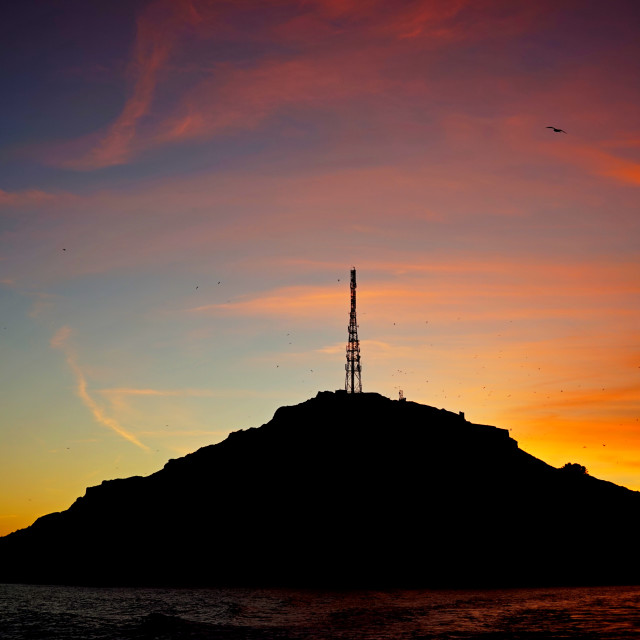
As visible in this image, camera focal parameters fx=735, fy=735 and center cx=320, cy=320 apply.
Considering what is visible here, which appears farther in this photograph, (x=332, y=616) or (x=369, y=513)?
(x=369, y=513)

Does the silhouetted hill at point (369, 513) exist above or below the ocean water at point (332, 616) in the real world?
above

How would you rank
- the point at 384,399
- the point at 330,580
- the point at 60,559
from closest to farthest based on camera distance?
the point at 330,580, the point at 384,399, the point at 60,559

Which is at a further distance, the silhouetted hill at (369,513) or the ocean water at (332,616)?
the silhouetted hill at (369,513)

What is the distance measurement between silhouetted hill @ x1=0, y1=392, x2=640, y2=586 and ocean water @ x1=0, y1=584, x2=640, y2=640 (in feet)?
136

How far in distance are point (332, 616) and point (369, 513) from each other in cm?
8441

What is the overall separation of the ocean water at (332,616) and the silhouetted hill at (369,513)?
1637 inches

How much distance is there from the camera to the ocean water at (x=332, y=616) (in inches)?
2387

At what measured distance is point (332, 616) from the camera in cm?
7562

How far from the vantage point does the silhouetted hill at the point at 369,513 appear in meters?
154

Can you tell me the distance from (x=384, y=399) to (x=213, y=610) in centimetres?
9438

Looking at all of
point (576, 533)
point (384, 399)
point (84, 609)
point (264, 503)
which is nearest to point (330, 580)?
point (264, 503)

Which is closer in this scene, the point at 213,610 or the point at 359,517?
the point at 213,610

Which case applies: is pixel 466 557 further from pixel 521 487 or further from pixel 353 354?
pixel 353 354

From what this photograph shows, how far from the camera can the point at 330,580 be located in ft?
500
